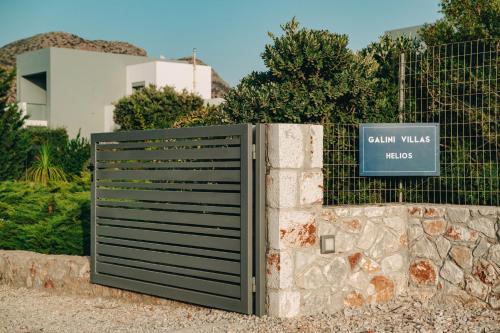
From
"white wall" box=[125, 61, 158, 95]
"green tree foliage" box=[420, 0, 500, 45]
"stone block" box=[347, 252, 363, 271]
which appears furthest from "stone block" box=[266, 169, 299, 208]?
"white wall" box=[125, 61, 158, 95]

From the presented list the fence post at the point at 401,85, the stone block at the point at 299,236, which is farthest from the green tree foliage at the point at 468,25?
the stone block at the point at 299,236

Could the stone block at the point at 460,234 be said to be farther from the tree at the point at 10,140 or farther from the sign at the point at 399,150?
the tree at the point at 10,140

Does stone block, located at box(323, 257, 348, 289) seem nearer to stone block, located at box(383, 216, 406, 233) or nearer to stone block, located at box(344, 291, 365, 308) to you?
stone block, located at box(344, 291, 365, 308)

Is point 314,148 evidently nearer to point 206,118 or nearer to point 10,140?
point 206,118

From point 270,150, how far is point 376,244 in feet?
6.24

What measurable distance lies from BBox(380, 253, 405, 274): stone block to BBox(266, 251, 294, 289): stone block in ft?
4.94

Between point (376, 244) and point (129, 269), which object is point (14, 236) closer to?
point (129, 269)

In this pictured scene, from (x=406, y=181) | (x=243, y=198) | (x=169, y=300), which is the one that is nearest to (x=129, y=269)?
(x=169, y=300)

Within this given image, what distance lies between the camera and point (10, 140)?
18.0 meters

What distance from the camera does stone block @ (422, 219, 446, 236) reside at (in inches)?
316

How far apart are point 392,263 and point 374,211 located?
677 mm

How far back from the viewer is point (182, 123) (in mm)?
12469

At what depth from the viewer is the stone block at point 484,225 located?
25.2 ft

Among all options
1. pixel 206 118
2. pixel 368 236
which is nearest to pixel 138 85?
pixel 206 118
